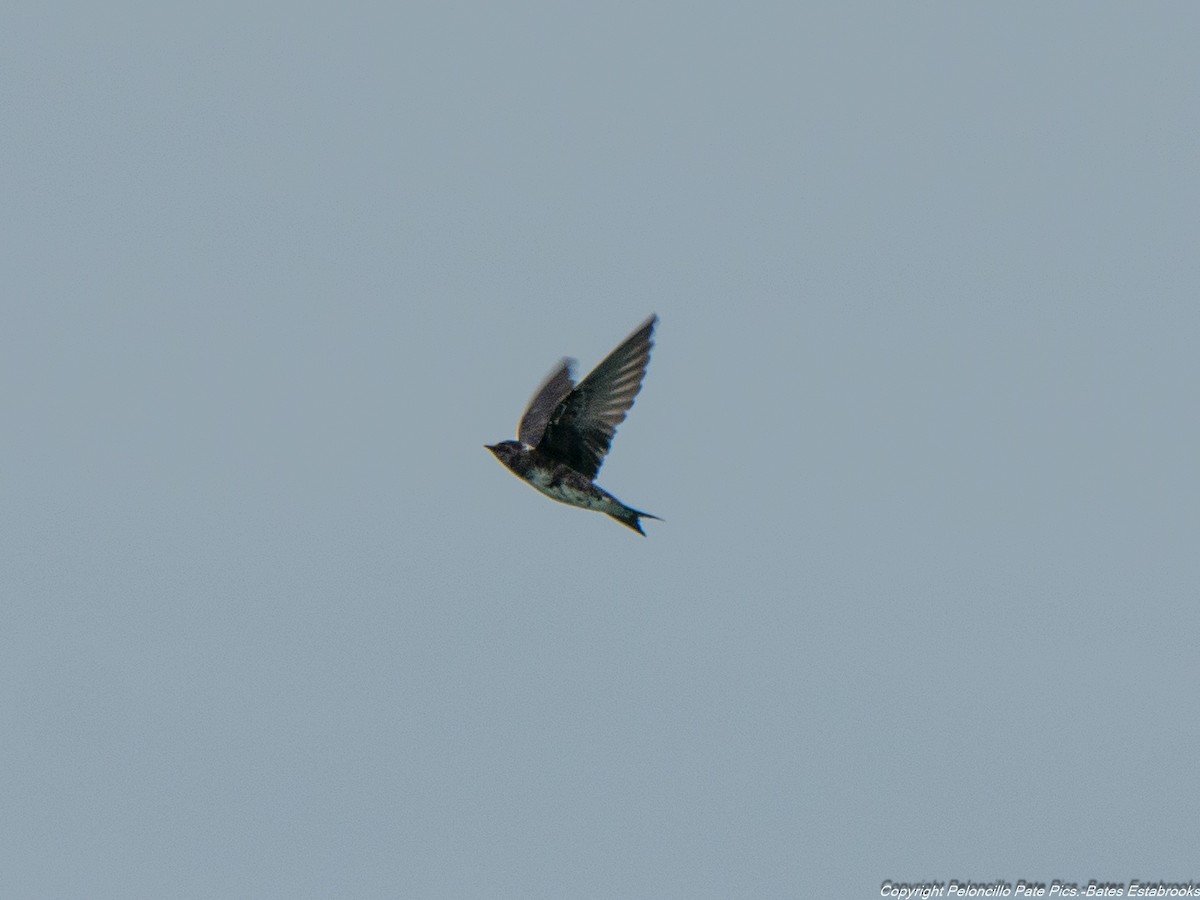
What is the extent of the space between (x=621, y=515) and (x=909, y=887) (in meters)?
5.12

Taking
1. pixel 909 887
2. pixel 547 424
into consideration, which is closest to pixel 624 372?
pixel 547 424

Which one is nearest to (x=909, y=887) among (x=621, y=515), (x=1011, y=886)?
(x=1011, y=886)

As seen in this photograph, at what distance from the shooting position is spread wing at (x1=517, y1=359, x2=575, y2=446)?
2217 centimetres

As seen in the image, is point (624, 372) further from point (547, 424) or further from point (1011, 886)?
point (1011, 886)

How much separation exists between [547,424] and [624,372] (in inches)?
45.1

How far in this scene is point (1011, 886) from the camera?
61.0 ft

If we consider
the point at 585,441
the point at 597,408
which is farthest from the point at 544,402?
the point at 597,408

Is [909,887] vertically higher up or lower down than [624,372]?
lower down

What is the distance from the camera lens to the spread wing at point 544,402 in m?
22.2

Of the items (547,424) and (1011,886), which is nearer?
(1011,886)

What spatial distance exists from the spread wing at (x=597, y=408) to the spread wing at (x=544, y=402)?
2.46 ft

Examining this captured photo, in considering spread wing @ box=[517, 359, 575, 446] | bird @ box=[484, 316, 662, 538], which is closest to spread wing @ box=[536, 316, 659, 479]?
bird @ box=[484, 316, 662, 538]

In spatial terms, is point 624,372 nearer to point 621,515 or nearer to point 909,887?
point 621,515

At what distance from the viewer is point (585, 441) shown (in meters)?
21.0
